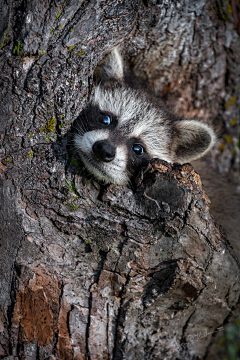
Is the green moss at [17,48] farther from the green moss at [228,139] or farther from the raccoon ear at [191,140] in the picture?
the green moss at [228,139]

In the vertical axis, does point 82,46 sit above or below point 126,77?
below

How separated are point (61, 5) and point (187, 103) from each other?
7.84 feet

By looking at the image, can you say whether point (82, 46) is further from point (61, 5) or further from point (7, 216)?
point (7, 216)

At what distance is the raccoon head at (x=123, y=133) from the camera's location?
257 centimetres

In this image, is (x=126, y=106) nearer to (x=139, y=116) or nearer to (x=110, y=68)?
(x=139, y=116)

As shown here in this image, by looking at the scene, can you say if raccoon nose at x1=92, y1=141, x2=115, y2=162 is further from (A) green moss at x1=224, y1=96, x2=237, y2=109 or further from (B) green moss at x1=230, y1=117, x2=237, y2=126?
(B) green moss at x1=230, y1=117, x2=237, y2=126

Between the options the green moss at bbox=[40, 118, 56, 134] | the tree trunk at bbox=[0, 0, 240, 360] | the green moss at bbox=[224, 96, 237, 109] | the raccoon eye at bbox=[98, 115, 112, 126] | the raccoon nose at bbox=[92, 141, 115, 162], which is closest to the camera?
the tree trunk at bbox=[0, 0, 240, 360]

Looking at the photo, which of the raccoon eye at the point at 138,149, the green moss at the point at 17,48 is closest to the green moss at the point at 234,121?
the raccoon eye at the point at 138,149

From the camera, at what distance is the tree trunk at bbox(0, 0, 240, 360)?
2.28 meters

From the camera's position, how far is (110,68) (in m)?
3.25

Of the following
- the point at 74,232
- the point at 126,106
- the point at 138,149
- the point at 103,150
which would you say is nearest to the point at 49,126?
the point at 103,150

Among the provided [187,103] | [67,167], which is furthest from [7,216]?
[187,103]

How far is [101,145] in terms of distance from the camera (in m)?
2.51

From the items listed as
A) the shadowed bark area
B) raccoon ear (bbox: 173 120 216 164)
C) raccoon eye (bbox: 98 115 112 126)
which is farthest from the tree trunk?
raccoon ear (bbox: 173 120 216 164)
